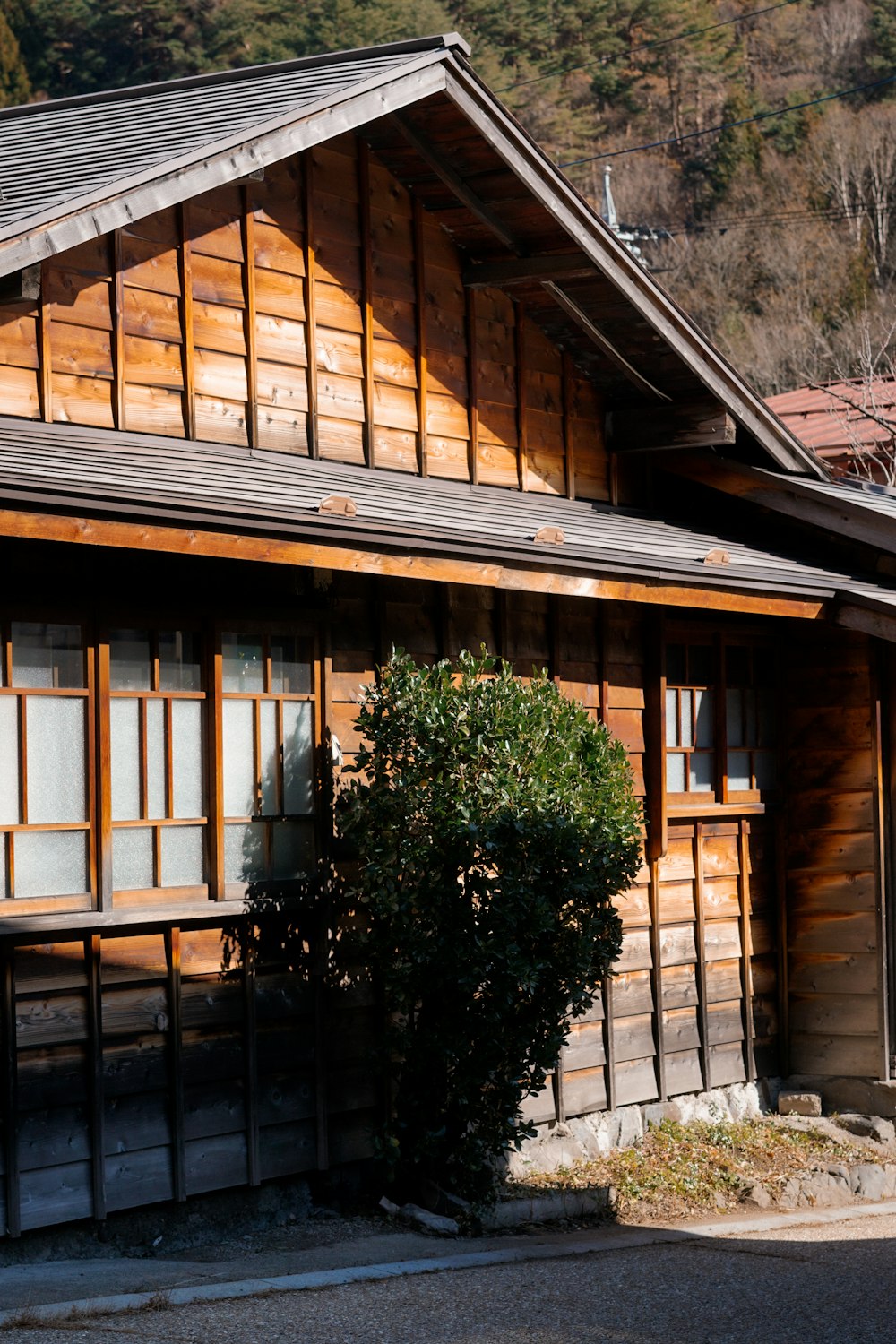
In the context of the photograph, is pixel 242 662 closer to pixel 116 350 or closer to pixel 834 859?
pixel 116 350

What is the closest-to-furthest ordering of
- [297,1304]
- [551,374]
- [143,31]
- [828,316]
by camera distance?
[297,1304] < [551,374] < [828,316] < [143,31]

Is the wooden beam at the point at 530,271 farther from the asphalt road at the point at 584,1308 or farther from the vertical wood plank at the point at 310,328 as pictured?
the asphalt road at the point at 584,1308

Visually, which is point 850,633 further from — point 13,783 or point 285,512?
point 13,783

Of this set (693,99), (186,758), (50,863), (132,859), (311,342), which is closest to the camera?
(50,863)

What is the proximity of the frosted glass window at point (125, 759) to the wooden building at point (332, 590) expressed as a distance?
17 millimetres

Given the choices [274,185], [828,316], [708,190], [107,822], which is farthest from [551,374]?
[708,190]

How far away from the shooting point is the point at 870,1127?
35.9 feet

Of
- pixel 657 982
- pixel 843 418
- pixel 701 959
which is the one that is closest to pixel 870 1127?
pixel 701 959

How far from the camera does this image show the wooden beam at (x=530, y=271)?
10109mm

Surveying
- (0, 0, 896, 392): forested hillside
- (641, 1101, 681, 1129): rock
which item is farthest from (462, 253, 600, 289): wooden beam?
(0, 0, 896, 392): forested hillside

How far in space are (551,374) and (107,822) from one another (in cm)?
516

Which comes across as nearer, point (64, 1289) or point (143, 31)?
point (64, 1289)

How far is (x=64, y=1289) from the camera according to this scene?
640 cm

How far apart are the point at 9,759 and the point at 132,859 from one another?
32.8 inches
